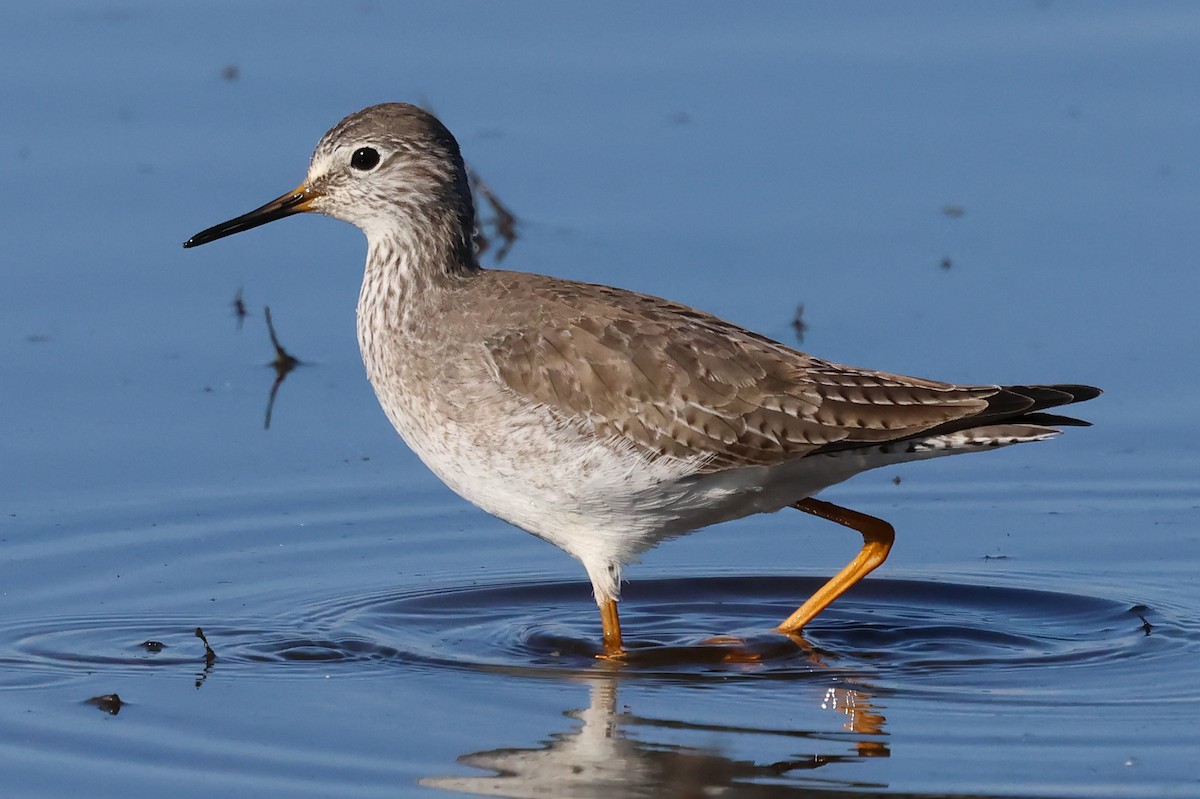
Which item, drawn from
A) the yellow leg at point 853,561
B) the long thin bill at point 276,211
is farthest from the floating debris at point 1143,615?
the long thin bill at point 276,211

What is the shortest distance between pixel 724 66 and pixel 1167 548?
22.2 feet

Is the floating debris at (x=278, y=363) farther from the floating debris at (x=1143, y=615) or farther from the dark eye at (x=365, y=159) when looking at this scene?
the floating debris at (x=1143, y=615)

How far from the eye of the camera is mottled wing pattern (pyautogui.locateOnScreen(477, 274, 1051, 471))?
10.5m

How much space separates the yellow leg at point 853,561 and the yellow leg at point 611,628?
2.93 feet

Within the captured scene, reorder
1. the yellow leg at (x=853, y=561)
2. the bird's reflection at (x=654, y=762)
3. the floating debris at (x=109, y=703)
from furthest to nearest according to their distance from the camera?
the yellow leg at (x=853, y=561)
the floating debris at (x=109, y=703)
the bird's reflection at (x=654, y=762)

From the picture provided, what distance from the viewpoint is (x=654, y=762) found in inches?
366

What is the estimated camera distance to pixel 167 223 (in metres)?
15.4

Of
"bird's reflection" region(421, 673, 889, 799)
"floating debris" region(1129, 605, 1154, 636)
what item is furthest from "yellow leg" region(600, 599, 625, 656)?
"floating debris" region(1129, 605, 1154, 636)

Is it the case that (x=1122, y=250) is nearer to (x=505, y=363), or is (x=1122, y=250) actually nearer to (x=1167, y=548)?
(x=1167, y=548)

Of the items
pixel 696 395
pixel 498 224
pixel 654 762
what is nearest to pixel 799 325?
pixel 498 224

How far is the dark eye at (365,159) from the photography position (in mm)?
11508

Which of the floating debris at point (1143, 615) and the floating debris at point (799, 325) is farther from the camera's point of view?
the floating debris at point (799, 325)

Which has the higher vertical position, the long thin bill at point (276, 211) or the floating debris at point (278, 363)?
the long thin bill at point (276, 211)

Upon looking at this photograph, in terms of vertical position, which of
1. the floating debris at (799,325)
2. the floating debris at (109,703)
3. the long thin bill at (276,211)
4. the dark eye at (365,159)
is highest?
the dark eye at (365,159)
